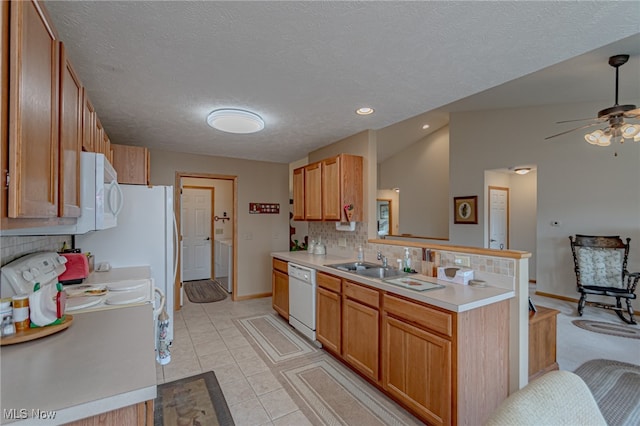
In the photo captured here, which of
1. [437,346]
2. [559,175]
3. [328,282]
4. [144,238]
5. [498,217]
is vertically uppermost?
[559,175]

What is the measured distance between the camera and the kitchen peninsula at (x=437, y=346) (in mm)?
1715

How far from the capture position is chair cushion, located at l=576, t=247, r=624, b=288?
4.09 metres

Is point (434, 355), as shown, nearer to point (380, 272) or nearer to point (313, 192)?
point (380, 272)

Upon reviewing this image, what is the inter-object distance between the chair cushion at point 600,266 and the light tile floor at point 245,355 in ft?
1.50

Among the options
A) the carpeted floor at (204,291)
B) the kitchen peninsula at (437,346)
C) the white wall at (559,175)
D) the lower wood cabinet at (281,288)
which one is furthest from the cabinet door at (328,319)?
the white wall at (559,175)

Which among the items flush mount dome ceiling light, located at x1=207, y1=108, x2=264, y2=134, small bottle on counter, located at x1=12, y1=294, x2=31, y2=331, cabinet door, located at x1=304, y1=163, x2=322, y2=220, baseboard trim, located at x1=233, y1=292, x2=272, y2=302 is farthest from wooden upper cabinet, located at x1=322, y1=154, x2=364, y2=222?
small bottle on counter, located at x1=12, y1=294, x2=31, y2=331

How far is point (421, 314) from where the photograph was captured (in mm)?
1891

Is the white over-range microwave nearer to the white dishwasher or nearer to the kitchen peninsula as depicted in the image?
the kitchen peninsula

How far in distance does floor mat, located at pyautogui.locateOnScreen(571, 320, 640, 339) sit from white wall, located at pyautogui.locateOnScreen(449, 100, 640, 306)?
1.12 m

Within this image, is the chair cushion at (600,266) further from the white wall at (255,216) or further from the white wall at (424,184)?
the white wall at (255,216)

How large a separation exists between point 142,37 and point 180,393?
2.48m

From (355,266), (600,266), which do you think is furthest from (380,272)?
(600,266)

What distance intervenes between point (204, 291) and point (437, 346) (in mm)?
4652

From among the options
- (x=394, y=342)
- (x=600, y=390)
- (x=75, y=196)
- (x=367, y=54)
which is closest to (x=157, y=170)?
(x=75, y=196)
